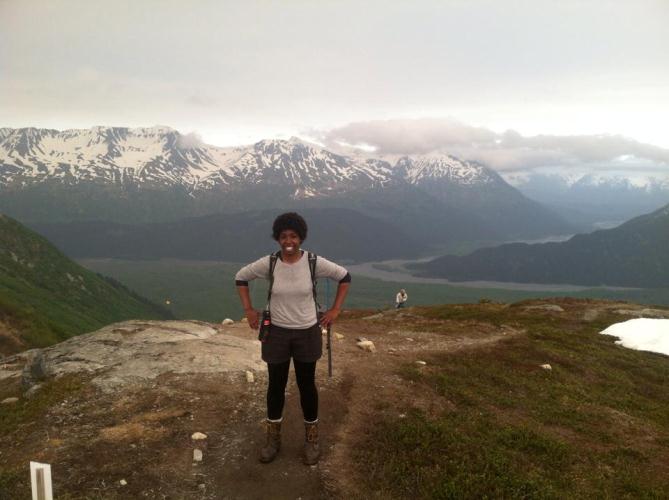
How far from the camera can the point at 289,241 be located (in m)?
8.30

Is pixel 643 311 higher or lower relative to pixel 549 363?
lower

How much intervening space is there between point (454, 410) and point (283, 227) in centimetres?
789

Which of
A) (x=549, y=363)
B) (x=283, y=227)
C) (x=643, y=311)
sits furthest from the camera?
(x=643, y=311)

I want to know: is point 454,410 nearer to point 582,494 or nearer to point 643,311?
point 582,494

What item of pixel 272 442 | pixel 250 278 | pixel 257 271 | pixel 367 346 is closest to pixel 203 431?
pixel 272 442

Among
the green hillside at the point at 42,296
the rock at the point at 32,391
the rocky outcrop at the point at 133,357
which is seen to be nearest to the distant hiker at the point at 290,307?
the rocky outcrop at the point at 133,357

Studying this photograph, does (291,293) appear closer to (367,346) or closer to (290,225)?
(290,225)

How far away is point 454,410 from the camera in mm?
12352

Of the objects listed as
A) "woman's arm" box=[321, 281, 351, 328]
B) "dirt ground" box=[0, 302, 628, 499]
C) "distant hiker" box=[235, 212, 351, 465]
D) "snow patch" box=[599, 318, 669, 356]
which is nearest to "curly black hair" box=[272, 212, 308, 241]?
"distant hiker" box=[235, 212, 351, 465]

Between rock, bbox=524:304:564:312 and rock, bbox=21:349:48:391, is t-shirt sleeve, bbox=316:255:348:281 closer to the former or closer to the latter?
rock, bbox=21:349:48:391

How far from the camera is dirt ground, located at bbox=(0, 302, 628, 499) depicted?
27.1 feet

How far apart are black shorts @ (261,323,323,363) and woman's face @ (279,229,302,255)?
1.60 metres

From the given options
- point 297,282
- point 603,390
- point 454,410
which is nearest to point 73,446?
point 297,282

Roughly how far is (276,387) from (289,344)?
1047 mm
